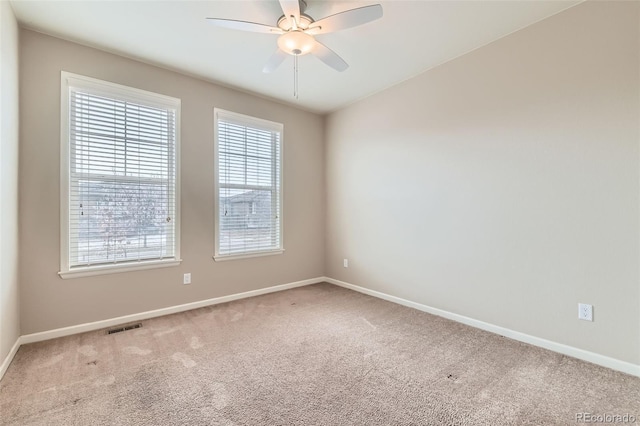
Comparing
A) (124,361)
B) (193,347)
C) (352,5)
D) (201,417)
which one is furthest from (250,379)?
(352,5)

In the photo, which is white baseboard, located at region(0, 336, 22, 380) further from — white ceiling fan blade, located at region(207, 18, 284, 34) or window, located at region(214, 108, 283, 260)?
white ceiling fan blade, located at region(207, 18, 284, 34)

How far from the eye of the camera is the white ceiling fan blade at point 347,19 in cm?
177

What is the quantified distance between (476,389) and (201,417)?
1.69 m

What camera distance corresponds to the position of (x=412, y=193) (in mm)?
3391

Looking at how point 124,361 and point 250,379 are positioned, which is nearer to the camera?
point 250,379

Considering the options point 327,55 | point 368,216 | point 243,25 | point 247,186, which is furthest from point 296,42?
point 368,216

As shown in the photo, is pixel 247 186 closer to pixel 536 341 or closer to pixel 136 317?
pixel 136 317

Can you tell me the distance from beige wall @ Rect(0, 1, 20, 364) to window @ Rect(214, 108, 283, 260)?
1.69 m

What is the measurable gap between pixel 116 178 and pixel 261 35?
1982mm

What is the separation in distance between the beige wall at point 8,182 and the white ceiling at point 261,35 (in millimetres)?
357

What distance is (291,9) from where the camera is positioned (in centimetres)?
186

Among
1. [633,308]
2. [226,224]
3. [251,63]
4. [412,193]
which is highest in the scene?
[251,63]

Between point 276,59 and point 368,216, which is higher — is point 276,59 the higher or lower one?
the higher one

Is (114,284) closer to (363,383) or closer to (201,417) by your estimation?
(201,417)
